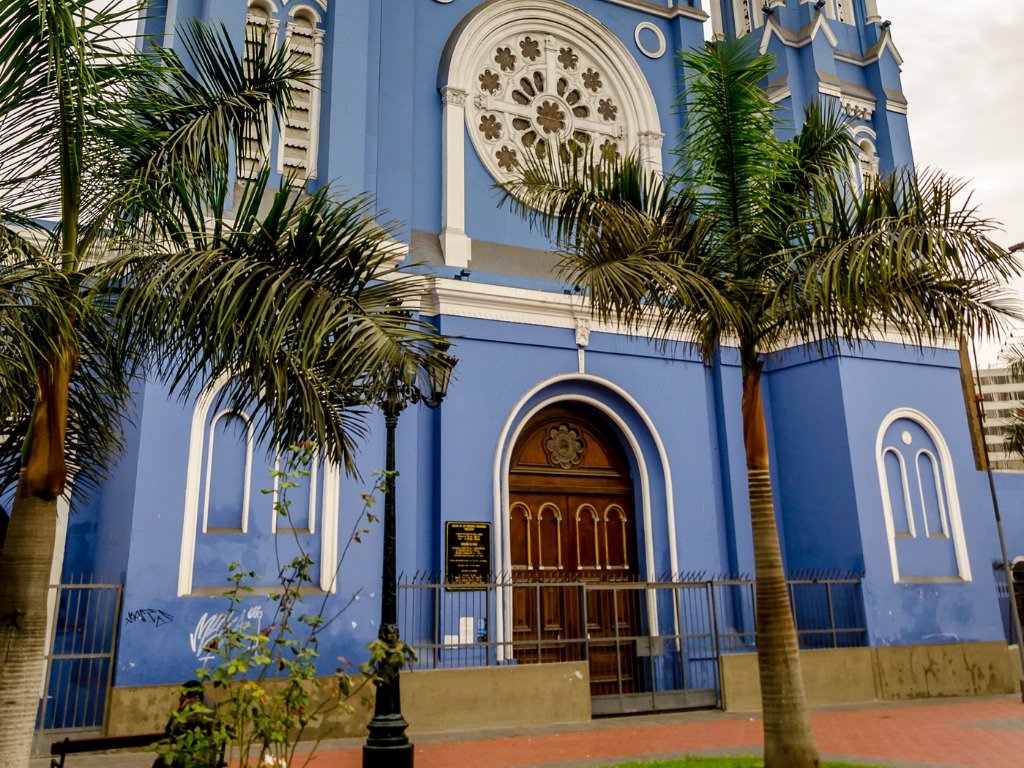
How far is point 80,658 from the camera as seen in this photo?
9.39 metres

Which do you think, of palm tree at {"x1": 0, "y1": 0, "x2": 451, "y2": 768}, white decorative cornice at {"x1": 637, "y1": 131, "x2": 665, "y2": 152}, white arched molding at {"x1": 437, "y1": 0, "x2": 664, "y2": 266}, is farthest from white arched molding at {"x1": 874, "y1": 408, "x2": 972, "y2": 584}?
palm tree at {"x1": 0, "y1": 0, "x2": 451, "y2": 768}

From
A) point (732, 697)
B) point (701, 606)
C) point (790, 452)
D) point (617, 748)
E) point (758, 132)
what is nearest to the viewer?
point (758, 132)

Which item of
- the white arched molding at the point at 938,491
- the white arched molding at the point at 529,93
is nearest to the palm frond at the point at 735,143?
the white arched molding at the point at 529,93

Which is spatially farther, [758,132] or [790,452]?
[790,452]

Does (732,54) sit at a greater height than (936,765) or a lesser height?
greater

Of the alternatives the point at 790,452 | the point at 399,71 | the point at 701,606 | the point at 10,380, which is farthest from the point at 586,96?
the point at 10,380

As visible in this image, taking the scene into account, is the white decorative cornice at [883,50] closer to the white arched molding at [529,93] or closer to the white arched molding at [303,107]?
the white arched molding at [529,93]

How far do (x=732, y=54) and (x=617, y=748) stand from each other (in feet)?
23.4

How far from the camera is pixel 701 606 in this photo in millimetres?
13203

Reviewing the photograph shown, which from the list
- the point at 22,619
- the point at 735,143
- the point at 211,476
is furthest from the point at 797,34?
the point at 22,619

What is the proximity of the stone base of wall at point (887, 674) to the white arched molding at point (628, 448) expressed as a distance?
1.26m

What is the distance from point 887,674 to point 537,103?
10429 millimetres

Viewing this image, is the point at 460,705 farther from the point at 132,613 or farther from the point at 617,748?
the point at 132,613

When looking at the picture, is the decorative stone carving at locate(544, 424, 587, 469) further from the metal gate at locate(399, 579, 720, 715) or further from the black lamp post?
the black lamp post
